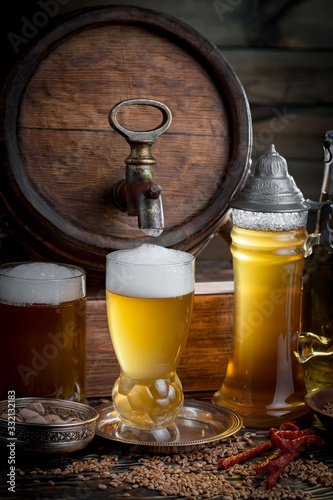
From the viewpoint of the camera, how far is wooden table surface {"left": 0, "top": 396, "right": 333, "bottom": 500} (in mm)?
980

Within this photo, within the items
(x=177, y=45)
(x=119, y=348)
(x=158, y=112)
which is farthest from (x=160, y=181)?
(x=119, y=348)

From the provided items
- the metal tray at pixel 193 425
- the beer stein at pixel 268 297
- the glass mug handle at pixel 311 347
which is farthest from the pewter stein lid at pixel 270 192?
the metal tray at pixel 193 425

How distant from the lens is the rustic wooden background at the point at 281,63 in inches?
75.7

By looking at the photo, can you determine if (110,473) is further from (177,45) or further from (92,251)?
(177,45)

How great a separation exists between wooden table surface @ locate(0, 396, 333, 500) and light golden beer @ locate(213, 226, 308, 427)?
143mm

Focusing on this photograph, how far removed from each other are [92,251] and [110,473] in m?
0.43

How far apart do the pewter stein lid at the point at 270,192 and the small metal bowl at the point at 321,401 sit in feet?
1.08

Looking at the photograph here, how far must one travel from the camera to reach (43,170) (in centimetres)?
132

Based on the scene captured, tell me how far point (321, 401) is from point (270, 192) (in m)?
0.38

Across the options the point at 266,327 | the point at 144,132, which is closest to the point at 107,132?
the point at 144,132

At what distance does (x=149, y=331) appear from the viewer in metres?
1.11

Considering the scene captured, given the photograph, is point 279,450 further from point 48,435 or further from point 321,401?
point 48,435

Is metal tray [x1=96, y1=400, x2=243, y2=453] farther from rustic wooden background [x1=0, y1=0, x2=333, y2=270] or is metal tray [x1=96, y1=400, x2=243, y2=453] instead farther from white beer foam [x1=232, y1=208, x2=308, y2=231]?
rustic wooden background [x1=0, y1=0, x2=333, y2=270]

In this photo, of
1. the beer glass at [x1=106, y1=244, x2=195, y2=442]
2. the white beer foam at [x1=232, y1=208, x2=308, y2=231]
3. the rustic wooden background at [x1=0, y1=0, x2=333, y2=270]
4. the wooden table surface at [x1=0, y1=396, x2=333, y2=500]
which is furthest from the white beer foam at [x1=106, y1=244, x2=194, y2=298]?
the rustic wooden background at [x1=0, y1=0, x2=333, y2=270]
